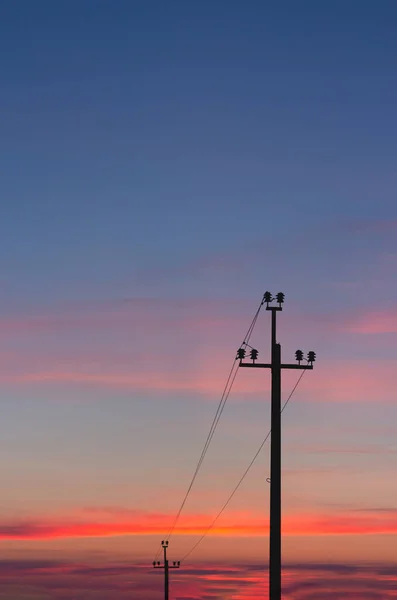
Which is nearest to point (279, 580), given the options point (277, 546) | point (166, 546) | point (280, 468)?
point (277, 546)

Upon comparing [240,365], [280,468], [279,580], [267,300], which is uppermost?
[267,300]

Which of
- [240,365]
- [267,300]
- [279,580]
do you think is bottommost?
[279,580]

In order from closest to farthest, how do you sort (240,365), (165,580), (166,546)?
(240,365), (165,580), (166,546)

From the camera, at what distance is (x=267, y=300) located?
4184 centimetres

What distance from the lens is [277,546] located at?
38125mm

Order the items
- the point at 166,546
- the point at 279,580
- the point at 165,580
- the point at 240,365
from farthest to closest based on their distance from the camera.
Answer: the point at 166,546 → the point at 165,580 → the point at 240,365 → the point at 279,580

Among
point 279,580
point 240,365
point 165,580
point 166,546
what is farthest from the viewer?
point 166,546

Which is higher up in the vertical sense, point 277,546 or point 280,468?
point 280,468

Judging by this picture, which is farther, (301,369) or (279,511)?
(301,369)

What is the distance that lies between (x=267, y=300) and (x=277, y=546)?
30.1 ft

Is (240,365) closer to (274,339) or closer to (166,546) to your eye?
(274,339)

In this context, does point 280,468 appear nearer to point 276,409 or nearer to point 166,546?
point 276,409

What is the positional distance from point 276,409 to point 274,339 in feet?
9.80

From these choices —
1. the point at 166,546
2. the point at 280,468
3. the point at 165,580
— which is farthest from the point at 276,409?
the point at 166,546
